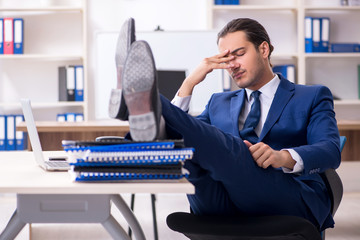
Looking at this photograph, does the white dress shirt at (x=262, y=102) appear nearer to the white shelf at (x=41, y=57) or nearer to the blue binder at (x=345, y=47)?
the white shelf at (x=41, y=57)

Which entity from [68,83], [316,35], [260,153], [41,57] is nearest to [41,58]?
[41,57]

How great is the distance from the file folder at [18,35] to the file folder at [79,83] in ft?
1.78

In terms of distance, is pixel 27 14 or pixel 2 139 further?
pixel 27 14

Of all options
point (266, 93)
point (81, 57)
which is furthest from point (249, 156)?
point (81, 57)

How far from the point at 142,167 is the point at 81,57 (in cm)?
375

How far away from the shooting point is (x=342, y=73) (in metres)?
5.01

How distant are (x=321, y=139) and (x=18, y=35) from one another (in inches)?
145

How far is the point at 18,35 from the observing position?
4.56 m

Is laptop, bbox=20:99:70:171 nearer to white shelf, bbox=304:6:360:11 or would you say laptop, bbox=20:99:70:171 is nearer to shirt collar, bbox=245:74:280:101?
shirt collar, bbox=245:74:280:101

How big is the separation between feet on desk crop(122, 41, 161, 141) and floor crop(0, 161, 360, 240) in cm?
179

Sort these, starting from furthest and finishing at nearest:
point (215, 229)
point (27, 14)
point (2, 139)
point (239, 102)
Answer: point (27, 14), point (2, 139), point (239, 102), point (215, 229)

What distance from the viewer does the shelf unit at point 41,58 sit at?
15.8ft

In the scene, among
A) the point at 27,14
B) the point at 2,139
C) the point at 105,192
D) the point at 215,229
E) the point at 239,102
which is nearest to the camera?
the point at 105,192

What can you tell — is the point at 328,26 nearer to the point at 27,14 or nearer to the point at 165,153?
the point at 27,14
